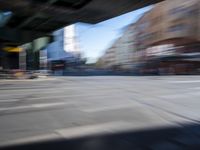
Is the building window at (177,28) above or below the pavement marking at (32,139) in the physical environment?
above

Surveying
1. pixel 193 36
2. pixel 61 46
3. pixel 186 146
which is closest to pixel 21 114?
pixel 186 146

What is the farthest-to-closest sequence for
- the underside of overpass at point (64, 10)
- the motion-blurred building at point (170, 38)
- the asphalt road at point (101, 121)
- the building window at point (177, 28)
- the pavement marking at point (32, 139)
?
the building window at point (177, 28), the motion-blurred building at point (170, 38), the underside of overpass at point (64, 10), the asphalt road at point (101, 121), the pavement marking at point (32, 139)

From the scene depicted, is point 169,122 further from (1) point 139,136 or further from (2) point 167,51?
(2) point 167,51

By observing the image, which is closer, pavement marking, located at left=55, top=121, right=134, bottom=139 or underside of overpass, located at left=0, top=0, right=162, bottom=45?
pavement marking, located at left=55, top=121, right=134, bottom=139

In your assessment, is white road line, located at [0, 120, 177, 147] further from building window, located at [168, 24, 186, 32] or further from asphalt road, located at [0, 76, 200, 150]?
building window, located at [168, 24, 186, 32]

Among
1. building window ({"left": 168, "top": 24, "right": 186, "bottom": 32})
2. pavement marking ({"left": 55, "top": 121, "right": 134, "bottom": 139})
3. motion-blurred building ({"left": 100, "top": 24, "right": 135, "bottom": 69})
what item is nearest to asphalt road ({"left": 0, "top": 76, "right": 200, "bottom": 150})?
pavement marking ({"left": 55, "top": 121, "right": 134, "bottom": 139})

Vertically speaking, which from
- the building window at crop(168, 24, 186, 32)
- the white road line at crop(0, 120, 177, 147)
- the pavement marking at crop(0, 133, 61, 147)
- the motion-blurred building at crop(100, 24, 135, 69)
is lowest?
the pavement marking at crop(0, 133, 61, 147)

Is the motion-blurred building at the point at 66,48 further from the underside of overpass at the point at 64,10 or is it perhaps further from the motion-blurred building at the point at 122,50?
the underside of overpass at the point at 64,10

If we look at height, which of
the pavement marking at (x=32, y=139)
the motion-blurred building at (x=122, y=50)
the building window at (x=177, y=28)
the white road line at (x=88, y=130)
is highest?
the building window at (x=177, y=28)

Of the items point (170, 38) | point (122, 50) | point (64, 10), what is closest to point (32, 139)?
point (64, 10)

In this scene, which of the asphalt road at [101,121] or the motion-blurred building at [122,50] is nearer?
the asphalt road at [101,121]

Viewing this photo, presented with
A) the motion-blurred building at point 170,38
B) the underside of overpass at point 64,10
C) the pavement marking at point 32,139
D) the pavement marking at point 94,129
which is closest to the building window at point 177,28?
the motion-blurred building at point 170,38

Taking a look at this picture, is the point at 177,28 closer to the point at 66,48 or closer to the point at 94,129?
the point at 66,48

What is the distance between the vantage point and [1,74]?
42.4 metres
